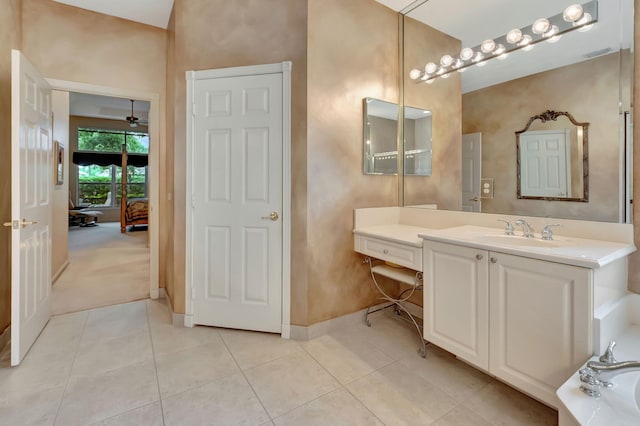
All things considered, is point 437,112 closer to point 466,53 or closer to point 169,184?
point 466,53

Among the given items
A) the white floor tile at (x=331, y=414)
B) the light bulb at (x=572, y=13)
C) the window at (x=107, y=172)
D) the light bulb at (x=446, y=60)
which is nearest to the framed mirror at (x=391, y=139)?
the light bulb at (x=446, y=60)

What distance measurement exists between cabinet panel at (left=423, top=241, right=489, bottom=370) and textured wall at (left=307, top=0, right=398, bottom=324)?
77 cm

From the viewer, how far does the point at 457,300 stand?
1843mm

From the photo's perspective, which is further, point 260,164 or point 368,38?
point 368,38

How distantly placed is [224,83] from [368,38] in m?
1.31

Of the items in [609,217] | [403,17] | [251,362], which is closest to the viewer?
[609,217]

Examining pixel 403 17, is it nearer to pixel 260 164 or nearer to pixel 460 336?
pixel 260 164

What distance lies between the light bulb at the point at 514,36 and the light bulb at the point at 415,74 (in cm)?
73

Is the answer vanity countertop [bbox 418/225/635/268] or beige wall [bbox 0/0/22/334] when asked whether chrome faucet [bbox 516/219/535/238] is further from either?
beige wall [bbox 0/0/22/334]

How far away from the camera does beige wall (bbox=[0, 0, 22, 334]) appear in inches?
88.7

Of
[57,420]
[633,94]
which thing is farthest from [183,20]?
[633,94]

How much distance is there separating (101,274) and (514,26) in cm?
518

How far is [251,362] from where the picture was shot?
6.83ft

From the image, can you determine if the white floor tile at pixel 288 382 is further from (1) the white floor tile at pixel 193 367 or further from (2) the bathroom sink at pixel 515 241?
(2) the bathroom sink at pixel 515 241
